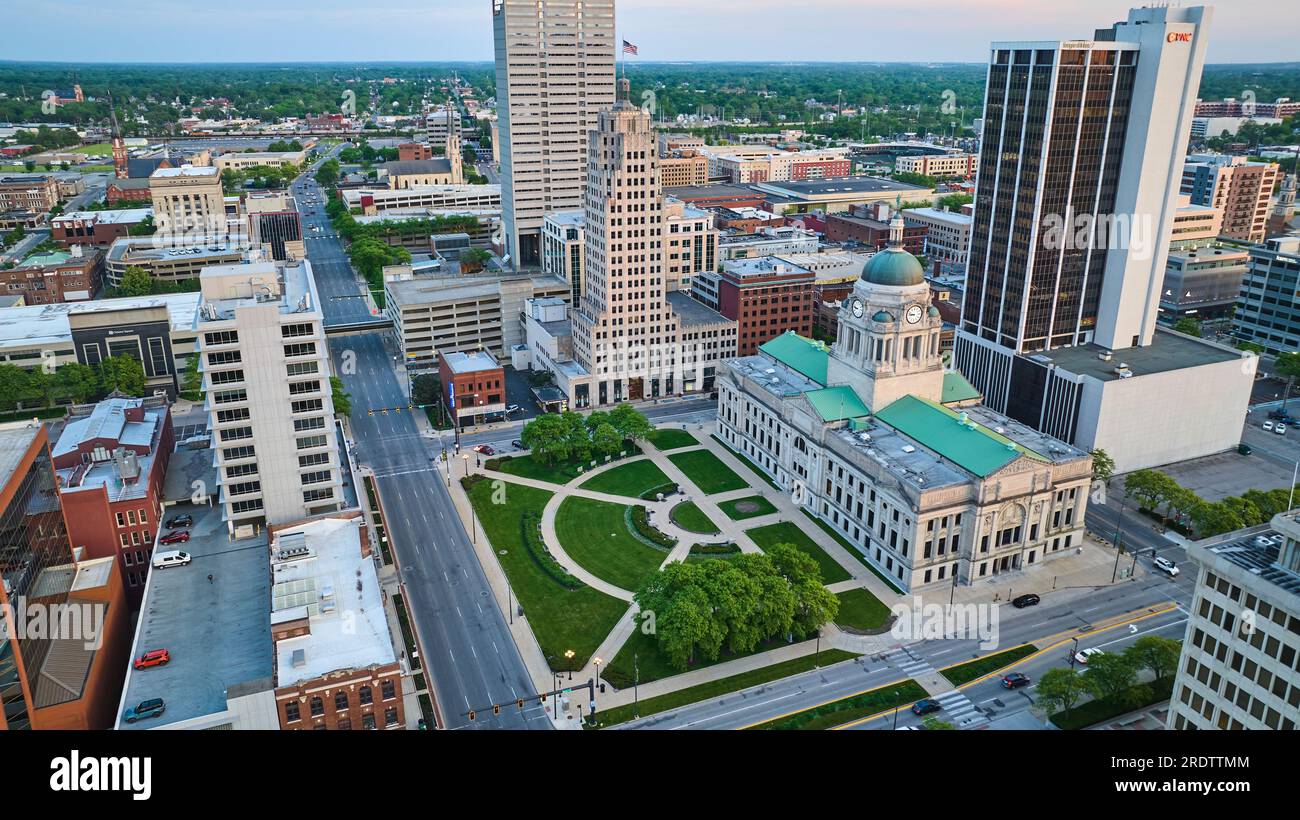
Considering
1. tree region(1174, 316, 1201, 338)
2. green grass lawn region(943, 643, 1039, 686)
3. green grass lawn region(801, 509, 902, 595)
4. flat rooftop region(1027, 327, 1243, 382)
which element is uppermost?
flat rooftop region(1027, 327, 1243, 382)

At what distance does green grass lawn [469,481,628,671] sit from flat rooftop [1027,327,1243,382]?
8141cm

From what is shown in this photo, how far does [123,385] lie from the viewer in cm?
15775

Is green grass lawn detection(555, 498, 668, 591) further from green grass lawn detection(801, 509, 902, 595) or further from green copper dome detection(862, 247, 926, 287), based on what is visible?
green copper dome detection(862, 247, 926, 287)

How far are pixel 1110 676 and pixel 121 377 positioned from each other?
161310 millimetres

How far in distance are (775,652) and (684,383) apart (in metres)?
80.9

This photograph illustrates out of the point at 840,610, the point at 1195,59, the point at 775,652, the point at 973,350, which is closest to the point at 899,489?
the point at 840,610

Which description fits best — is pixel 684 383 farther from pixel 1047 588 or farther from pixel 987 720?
pixel 987 720

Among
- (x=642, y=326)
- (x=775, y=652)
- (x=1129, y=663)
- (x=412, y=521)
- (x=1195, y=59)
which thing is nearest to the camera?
(x=1129, y=663)

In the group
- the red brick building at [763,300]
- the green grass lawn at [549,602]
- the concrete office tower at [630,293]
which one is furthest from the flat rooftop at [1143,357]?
the green grass lawn at [549,602]

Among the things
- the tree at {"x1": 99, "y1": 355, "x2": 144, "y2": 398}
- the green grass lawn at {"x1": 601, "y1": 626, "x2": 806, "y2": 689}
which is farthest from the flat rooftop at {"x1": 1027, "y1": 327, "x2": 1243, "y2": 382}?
the tree at {"x1": 99, "y1": 355, "x2": 144, "y2": 398}

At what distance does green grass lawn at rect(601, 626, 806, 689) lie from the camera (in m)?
90.4

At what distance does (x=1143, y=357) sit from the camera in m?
138
